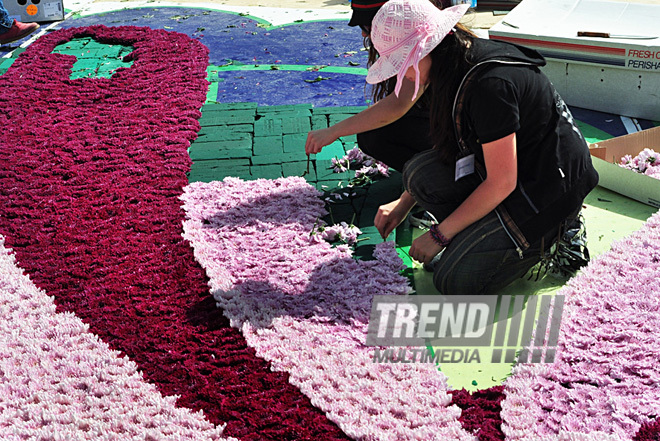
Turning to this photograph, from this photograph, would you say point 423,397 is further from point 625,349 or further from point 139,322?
point 139,322

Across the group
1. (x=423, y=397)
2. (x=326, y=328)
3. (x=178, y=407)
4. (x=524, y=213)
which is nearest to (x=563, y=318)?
(x=524, y=213)

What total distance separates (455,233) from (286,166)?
1317 mm

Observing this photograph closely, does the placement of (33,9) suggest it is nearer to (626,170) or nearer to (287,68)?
(287,68)

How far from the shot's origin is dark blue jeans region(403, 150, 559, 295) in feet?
7.45

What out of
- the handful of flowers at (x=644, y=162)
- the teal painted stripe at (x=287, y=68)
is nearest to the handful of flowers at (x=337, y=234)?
the handful of flowers at (x=644, y=162)

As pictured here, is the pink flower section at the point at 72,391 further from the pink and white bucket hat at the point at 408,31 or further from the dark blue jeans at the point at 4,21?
the dark blue jeans at the point at 4,21

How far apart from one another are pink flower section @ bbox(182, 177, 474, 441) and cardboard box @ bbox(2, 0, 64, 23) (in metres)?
4.16

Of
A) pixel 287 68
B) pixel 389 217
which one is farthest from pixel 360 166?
pixel 287 68

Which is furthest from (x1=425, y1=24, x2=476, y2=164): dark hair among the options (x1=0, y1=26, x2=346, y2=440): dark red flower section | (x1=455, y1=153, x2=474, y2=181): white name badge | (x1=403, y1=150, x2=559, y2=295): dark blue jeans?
(x1=0, y1=26, x2=346, y2=440): dark red flower section

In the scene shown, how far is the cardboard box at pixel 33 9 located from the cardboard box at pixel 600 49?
4.45 metres

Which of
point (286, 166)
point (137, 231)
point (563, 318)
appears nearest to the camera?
point (563, 318)

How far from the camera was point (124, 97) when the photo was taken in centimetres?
431

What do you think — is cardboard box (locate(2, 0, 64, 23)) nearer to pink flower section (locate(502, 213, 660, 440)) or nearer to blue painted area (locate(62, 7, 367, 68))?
blue painted area (locate(62, 7, 367, 68))

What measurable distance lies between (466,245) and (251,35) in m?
4.10
